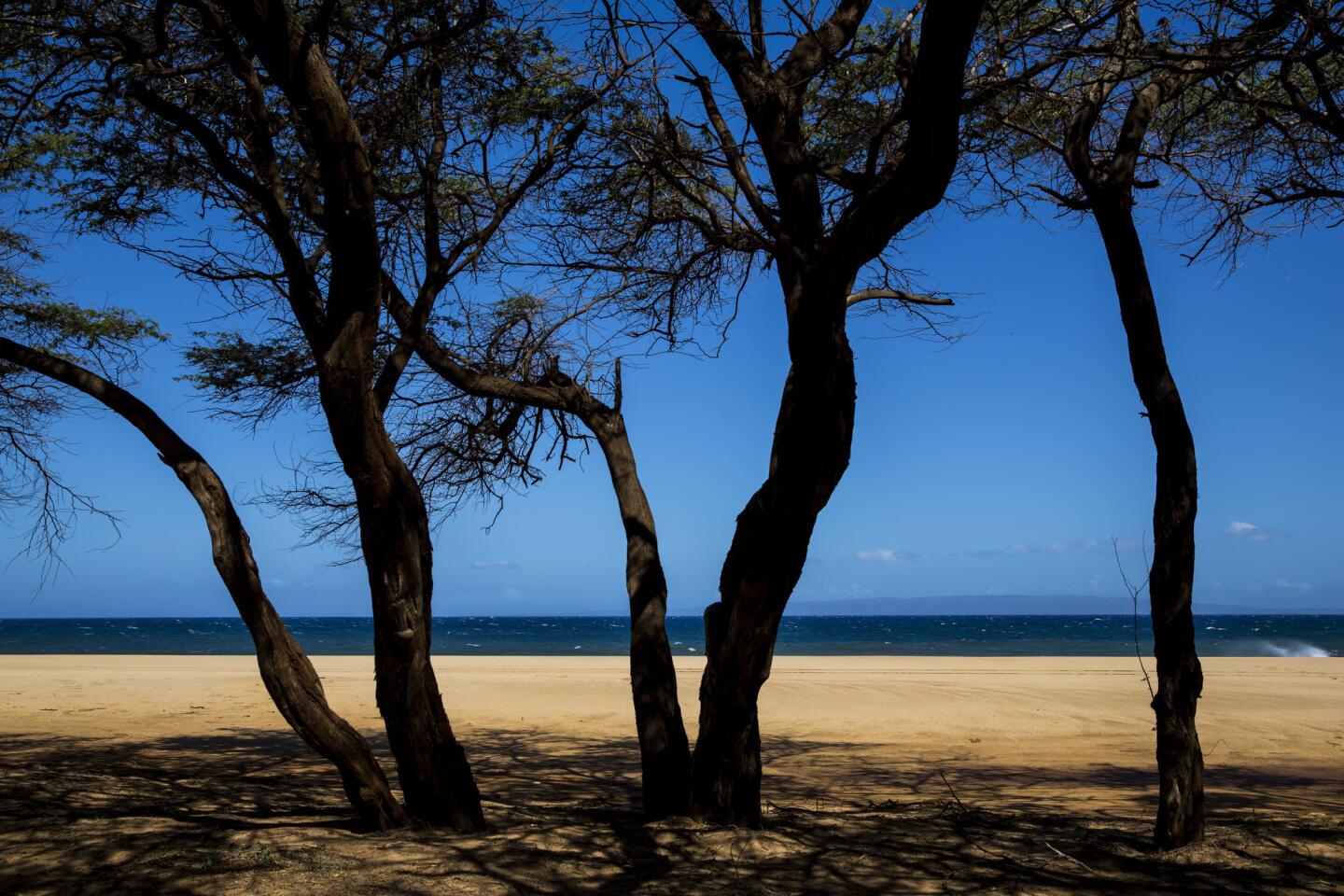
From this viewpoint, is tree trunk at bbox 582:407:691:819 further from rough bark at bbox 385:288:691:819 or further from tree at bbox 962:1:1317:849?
tree at bbox 962:1:1317:849

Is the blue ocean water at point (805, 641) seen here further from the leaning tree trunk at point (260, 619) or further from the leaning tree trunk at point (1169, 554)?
the leaning tree trunk at point (260, 619)

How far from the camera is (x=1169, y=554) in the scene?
4840mm

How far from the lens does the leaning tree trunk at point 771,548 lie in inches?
186

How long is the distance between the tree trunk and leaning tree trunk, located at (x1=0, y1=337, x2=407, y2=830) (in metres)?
1.43

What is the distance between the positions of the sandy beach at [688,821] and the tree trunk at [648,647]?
281mm

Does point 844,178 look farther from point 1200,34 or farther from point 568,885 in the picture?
point 568,885

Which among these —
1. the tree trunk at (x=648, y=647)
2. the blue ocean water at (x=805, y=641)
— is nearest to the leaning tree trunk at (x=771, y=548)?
the tree trunk at (x=648, y=647)

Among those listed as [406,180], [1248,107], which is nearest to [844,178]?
[1248,107]

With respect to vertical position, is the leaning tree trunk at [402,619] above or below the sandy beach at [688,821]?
above

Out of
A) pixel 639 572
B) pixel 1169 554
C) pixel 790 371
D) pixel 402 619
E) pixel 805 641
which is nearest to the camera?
pixel 1169 554

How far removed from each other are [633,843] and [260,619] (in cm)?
230

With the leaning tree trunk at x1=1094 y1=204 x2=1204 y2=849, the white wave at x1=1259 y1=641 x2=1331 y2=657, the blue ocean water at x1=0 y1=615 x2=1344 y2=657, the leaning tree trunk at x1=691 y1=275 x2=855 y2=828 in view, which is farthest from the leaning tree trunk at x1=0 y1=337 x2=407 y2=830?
the white wave at x1=1259 y1=641 x2=1331 y2=657

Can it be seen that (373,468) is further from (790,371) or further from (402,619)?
(790,371)

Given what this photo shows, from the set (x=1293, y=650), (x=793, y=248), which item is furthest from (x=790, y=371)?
(x=1293, y=650)
